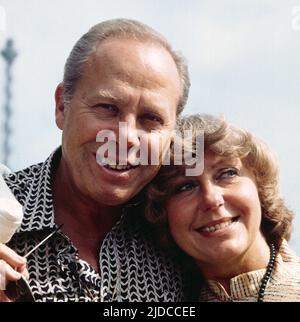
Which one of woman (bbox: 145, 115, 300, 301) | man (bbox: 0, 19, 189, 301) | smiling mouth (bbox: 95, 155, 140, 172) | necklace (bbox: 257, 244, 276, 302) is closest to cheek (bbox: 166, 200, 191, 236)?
woman (bbox: 145, 115, 300, 301)

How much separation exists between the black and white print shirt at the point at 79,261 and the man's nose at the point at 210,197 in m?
0.34

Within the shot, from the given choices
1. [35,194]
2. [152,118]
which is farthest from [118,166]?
[35,194]

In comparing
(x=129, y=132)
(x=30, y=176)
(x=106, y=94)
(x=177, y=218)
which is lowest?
(x=177, y=218)

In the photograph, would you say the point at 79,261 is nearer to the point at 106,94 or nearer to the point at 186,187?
the point at 186,187

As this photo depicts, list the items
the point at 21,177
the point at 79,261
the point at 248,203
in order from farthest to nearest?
the point at 21,177 → the point at 248,203 → the point at 79,261

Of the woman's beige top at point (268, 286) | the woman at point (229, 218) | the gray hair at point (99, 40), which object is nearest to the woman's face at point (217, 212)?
the woman at point (229, 218)

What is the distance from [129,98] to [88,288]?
74cm

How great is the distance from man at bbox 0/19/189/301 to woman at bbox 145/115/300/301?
12 cm

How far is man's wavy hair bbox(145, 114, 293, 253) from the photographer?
2.73m

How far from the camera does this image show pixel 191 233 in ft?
8.89

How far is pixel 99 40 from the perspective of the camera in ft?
9.05

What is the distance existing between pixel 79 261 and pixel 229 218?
2.01ft
